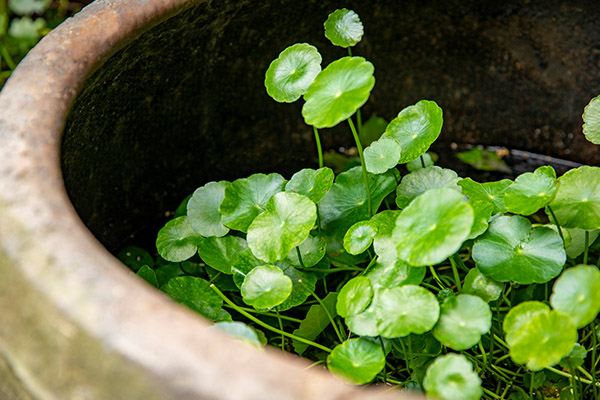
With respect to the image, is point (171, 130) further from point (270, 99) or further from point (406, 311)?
point (406, 311)

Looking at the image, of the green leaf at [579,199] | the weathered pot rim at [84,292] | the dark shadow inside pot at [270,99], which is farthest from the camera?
the dark shadow inside pot at [270,99]

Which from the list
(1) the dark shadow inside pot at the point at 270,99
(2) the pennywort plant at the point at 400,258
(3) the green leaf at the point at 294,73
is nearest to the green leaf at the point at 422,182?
(2) the pennywort plant at the point at 400,258

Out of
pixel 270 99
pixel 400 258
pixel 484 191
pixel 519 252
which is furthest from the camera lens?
pixel 270 99

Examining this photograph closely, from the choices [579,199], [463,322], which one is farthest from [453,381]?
[579,199]

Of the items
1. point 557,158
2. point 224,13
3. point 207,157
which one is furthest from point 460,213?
point 557,158

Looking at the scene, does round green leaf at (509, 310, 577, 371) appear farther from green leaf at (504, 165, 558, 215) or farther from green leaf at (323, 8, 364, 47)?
green leaf at (323, 8, 364, 47)

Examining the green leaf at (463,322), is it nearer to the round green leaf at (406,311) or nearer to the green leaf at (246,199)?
the round green leaf at (406,311)
